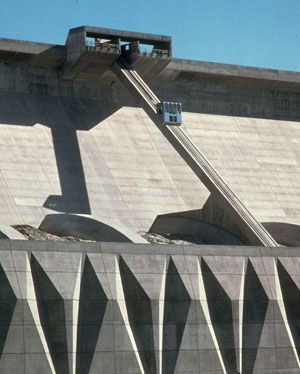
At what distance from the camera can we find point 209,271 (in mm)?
52500

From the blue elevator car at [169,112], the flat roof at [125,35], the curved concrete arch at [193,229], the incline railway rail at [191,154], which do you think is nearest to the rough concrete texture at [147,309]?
the incline railway rail at [191,154]

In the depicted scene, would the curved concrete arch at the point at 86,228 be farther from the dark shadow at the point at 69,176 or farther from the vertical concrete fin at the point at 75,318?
the vertical concrete fin at the point at 75,318

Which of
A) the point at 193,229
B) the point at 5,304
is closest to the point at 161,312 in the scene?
the point at 5,304

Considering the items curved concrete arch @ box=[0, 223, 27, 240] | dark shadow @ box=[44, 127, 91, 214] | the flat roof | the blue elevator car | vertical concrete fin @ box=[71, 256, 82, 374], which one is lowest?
vertical concrete fin @ box=[71, 256, 82, 374]

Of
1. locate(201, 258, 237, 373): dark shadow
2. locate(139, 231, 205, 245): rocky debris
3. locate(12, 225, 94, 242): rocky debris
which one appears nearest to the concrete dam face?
locate(201, 258, 237, 373): dark shadow

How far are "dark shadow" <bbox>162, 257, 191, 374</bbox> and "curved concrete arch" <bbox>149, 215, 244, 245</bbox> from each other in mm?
11791

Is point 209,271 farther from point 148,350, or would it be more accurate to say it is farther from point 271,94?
point 271,94

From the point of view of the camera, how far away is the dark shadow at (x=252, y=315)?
171 ft

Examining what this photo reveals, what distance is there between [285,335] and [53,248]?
1286cm

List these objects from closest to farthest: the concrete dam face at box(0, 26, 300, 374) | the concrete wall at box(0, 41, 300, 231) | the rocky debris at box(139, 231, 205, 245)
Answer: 1. the concrete dam face at box(0, 26, 300, 374)
2. the rocky debris at box(139, 231, 205, 245)
3. the concrete wall at box(0, 41, 300, 231)

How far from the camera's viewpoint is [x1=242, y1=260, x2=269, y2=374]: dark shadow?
52.2 meters

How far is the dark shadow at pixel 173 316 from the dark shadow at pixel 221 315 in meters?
1.53

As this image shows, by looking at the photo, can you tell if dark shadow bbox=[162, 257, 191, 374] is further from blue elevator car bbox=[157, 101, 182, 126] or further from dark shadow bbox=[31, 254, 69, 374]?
blue elevator car bbox=[157, 101, 182, 126]

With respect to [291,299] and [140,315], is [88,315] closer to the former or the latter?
[140,315]
